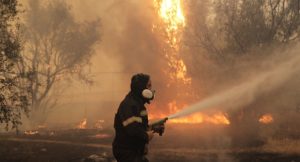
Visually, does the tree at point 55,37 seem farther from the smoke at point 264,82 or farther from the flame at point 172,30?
the smoke at point 264,82

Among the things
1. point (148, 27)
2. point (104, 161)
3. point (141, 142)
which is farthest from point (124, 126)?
point (148, 27)

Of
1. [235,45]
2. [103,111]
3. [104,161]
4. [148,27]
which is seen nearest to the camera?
[104,161]

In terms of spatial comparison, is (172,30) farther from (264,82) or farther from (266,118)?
(264,82)

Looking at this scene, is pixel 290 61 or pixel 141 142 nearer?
pixel 141 142

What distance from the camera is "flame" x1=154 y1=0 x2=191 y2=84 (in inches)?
1357

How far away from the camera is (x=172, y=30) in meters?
36.9

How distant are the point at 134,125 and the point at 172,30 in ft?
99.8

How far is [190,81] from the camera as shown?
29328 millimetres

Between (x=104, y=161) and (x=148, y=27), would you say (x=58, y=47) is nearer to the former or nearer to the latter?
(x=148, y=27)

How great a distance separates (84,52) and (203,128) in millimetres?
15095

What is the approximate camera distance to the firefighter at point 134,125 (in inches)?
279

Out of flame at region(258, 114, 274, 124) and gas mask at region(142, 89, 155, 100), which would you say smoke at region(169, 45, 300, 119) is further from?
gas mask at region(142, 89, 155, 100)

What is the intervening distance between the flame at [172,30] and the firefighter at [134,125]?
25.7m

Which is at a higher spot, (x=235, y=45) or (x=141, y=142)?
(x=235, y=45)
